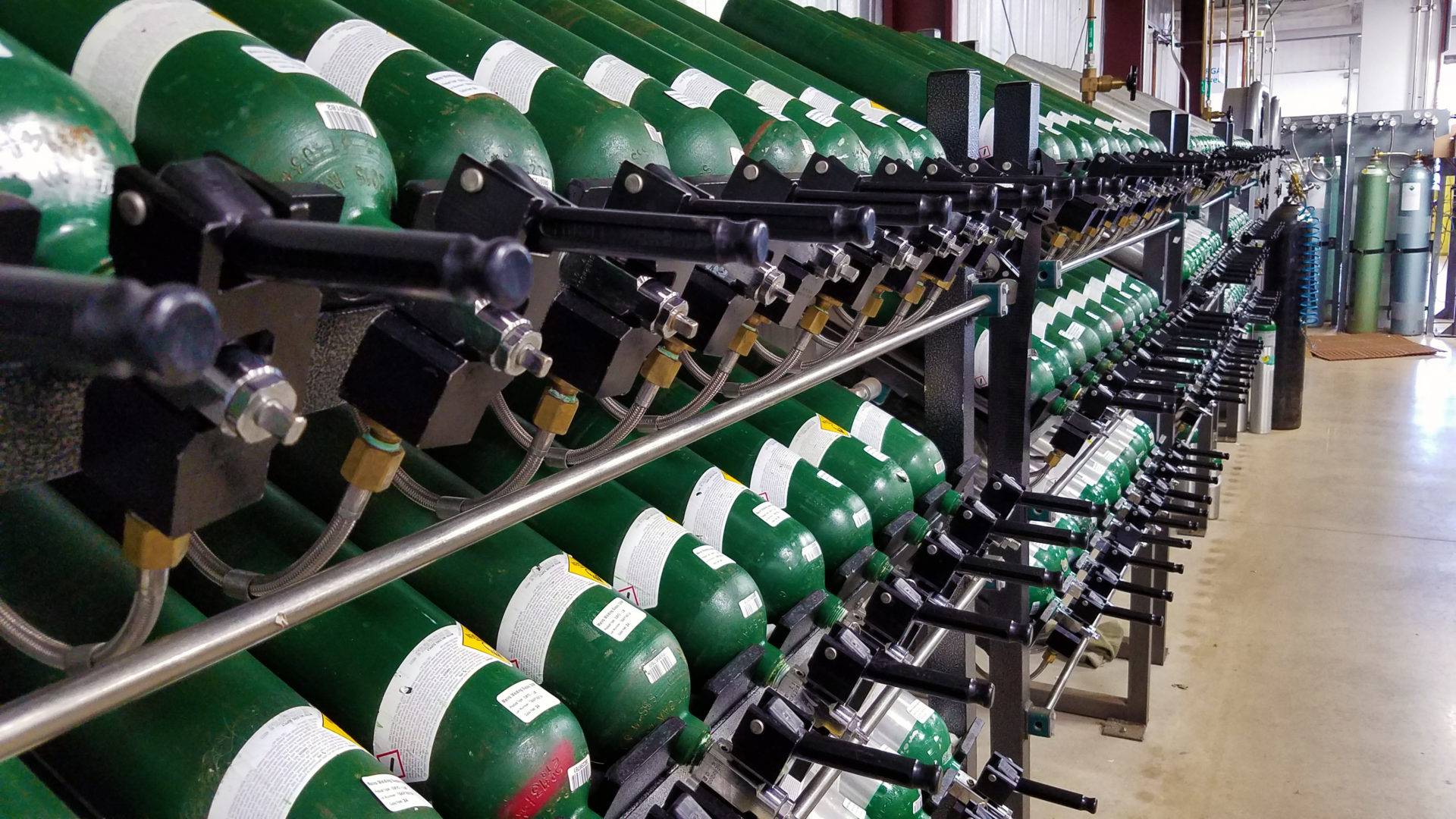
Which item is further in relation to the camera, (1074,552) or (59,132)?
(1074,552)

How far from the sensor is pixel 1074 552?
230cm

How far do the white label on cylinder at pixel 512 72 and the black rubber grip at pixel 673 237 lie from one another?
41 cm

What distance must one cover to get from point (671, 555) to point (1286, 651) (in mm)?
3025

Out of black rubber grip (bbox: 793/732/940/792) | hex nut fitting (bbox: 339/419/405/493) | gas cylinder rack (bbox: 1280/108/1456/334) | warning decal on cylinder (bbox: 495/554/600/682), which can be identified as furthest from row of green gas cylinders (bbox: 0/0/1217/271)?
gas cylinder rack (bbox: 1280/108/1456/334)

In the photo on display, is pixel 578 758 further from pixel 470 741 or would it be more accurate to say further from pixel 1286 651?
pixel 1286 651

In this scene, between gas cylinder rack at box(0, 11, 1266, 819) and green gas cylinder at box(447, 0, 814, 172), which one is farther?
green gas cylinder at box(447, 0, 814, 172)

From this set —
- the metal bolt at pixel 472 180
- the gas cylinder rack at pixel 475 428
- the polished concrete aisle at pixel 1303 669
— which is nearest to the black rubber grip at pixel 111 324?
the gas cylinder rack at pixel 475 428

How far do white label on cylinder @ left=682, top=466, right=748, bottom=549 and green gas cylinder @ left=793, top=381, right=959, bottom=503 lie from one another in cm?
39

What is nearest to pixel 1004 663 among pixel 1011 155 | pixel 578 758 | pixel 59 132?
pixel 1011 155

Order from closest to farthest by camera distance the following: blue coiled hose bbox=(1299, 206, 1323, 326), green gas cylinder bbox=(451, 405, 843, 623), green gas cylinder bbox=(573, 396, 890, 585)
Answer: green gas cylinder bbox=(451, 405, 843, 623) < green gas cylinder bbox=(573, 396, 890, 585) < blue coiled hose bbox=(1299, 206, 1323, 326)

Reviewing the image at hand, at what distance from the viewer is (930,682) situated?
1170mm

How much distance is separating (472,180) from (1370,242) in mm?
9474

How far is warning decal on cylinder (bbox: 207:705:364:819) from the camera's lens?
67 cm

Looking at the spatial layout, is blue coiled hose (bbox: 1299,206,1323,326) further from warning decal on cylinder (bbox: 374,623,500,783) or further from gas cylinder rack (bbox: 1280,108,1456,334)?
warning decal on cylinder (bbox: 374,623,500,783)
